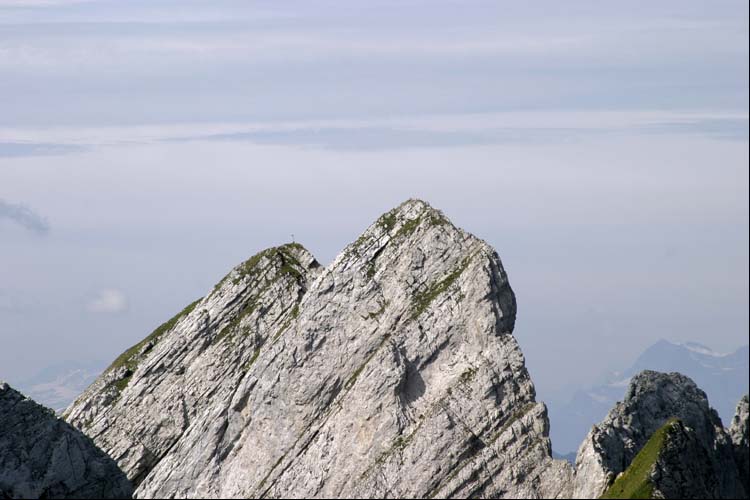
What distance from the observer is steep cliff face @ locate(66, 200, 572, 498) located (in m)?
85.8

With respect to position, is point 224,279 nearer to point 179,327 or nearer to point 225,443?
point 179,327

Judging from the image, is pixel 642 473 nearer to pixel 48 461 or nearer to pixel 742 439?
pixel 742 439

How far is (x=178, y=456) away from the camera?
3720 inches

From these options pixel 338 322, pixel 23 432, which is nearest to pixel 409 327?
pixel 338 322

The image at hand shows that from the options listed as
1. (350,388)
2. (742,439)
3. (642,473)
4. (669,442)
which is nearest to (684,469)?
(669,442)

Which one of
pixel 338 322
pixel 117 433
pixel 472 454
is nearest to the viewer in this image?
pixel 472 454

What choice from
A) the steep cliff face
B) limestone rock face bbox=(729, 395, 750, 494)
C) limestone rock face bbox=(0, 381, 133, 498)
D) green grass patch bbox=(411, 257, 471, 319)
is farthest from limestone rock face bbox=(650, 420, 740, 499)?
limestone rock face bbox=(0, 381, 133, 498)

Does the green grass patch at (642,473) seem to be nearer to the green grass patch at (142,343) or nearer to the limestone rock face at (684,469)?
the limestone rock face at (684,469)

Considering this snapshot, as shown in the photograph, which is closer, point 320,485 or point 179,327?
point 320,485

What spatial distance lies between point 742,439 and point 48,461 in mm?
48874

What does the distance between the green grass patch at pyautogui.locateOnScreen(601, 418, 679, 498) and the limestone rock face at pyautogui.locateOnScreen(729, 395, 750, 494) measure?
317 inches

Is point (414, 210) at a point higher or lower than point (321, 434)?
higher

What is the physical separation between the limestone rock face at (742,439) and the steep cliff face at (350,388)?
1362cm

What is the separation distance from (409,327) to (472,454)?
392 inches
